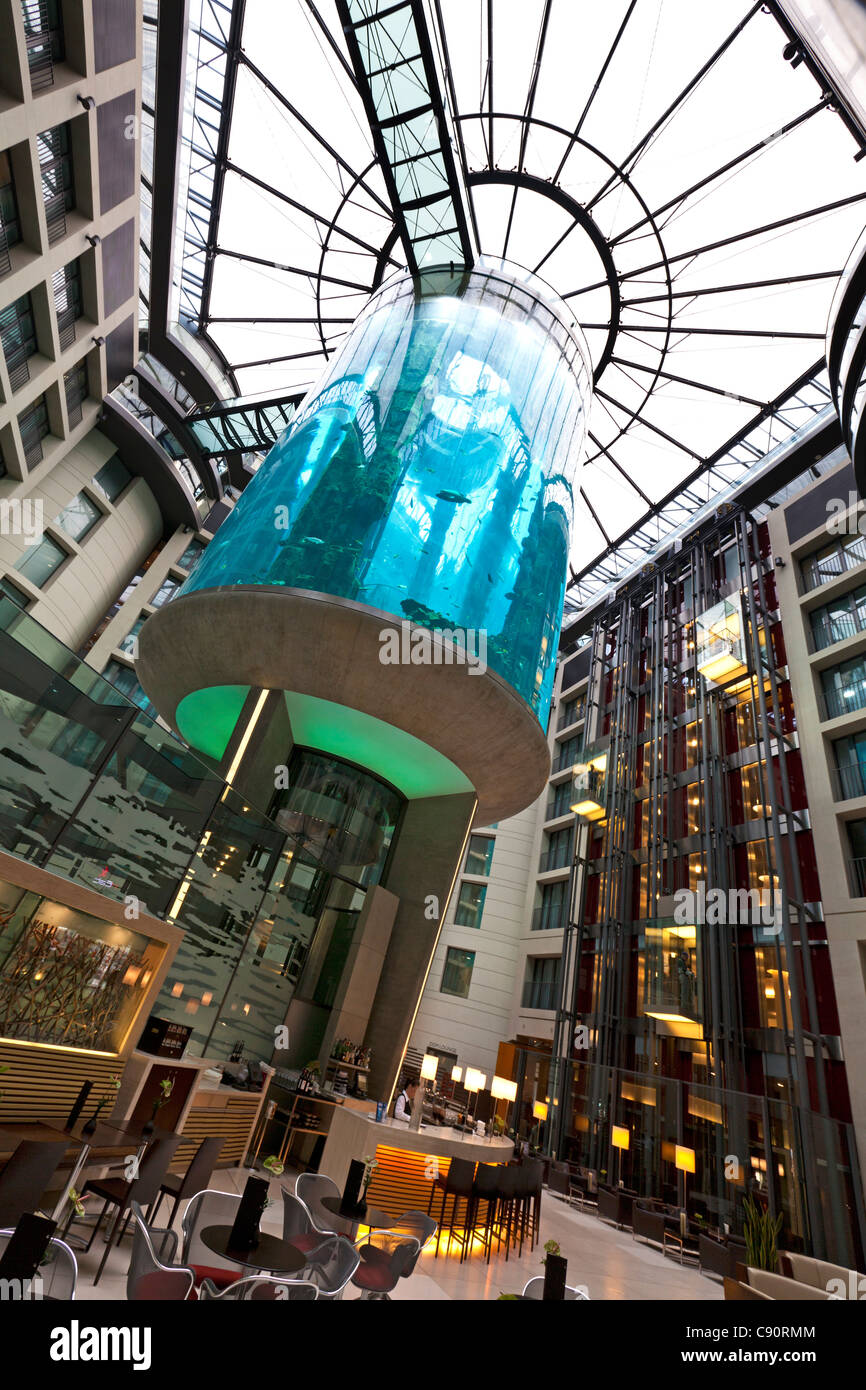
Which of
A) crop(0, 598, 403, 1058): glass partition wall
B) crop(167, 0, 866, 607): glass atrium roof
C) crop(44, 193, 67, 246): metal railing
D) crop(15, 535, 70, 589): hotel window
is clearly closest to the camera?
crop(0, 598, 403, 1058): glass partition wall

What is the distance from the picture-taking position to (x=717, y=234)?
2078 centimetres

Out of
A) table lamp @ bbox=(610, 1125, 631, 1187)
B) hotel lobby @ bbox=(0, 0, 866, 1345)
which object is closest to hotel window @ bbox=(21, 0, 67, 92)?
hotel lobby @ bbox=(0, 0, 866, 1345)

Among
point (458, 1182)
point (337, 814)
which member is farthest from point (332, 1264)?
point (337, 814)

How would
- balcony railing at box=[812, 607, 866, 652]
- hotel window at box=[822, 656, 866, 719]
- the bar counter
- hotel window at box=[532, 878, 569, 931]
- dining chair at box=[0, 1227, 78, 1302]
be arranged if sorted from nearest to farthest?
1. dining chair at box=[0, 1227, 78, 1302]
2. the bar counter
3. hotel window at box=[822, 656, 866, 719]
4. balcony railing at box=[812, 607, 866, 652]
5. hotel window at box=[532, 878, 569, 931]

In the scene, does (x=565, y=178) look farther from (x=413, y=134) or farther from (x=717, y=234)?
(x=413, y=134)

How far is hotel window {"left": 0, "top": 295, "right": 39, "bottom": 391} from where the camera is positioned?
20.5 m

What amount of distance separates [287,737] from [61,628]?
16599 mm

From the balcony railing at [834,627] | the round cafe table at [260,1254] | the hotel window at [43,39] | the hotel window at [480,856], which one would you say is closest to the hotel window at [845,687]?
the balcony railing at [834,627]

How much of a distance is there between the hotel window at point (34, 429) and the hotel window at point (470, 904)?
29876mm

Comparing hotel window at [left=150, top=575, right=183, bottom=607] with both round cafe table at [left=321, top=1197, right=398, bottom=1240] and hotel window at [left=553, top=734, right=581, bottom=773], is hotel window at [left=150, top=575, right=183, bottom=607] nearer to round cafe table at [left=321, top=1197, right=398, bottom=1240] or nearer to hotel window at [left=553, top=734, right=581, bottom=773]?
hotel window at [left=553, top=734, right=581, bottom=773]

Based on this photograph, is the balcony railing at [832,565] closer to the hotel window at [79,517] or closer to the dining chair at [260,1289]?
the dining chair at [260,1289]

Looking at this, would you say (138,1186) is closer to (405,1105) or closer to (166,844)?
(166,844)

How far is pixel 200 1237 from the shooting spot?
597cm

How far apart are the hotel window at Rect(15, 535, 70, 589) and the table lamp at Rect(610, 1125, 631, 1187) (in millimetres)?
30687
